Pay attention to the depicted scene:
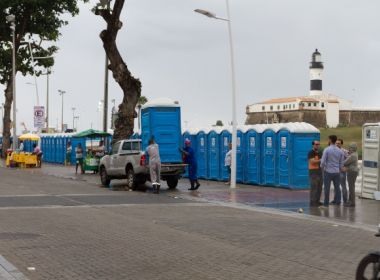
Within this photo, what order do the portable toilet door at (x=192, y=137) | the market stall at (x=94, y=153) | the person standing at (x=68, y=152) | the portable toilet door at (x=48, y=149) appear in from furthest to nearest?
the portable toilet door at (x=48, y=149) → the person standing at (x=68, y=152) → the market stall at (x=94, y=153) → the portable toilet door at (x=192, y=137)

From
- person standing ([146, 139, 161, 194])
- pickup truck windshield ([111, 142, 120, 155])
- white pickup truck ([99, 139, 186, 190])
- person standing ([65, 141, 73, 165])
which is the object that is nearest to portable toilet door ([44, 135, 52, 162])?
person standing ([65, 141, 73, 165])

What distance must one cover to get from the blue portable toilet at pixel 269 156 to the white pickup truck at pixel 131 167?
132 inches

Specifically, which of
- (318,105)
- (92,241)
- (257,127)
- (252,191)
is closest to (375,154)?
(252,191)

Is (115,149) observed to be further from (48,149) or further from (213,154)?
(48,149)

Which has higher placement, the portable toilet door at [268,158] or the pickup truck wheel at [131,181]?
the portable toilet door at [268,158]

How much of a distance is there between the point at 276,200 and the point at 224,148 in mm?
7976

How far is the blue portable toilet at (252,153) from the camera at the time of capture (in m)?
24.2

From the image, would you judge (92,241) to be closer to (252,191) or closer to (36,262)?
(36,262)

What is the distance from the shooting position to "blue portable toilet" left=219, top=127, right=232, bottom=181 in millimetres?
26225

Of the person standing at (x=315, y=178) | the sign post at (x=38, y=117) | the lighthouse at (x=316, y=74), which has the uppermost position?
the lighthouse at (x=316, y=74)

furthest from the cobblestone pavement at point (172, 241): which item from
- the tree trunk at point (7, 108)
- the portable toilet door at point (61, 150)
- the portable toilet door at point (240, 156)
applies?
the tree trunk at point (7, 108)

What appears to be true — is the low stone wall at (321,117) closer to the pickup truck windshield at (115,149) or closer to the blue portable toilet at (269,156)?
the blue portable toilet at (269,156)

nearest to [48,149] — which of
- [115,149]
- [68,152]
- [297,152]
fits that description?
[68,152]

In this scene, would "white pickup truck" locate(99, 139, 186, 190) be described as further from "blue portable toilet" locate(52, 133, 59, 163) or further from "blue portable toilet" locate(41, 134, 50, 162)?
"blue portable toilet" locate(41, 134, 50, 162)
